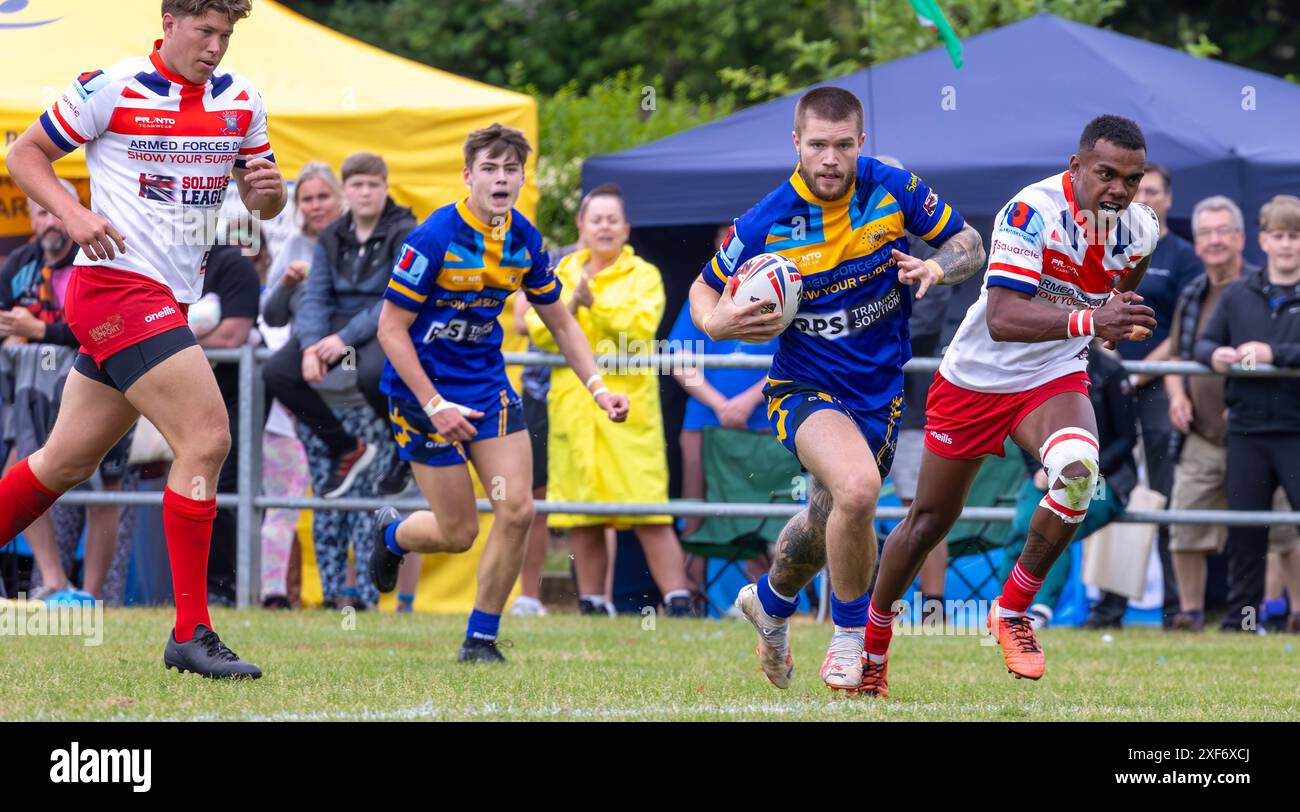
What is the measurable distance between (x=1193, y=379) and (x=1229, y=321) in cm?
54

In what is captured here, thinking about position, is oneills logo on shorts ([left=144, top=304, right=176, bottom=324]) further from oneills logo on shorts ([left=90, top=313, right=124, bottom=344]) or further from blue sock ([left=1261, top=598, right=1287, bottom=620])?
blue sock ([left=1261, top=598, right=1287, bottom=620])

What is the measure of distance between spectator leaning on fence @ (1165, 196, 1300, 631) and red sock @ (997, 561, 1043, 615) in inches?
159

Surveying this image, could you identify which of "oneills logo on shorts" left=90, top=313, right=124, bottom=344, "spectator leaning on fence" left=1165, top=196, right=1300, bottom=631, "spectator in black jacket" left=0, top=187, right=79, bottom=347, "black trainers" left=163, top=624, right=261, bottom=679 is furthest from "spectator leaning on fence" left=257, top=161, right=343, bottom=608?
"spectator leaning on fence" left=1165, top=196, right=1300, bottom=631

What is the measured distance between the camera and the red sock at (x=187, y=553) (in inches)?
253

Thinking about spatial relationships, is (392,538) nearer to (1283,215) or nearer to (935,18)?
(935,18)

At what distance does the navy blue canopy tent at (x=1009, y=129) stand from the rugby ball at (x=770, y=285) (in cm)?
475

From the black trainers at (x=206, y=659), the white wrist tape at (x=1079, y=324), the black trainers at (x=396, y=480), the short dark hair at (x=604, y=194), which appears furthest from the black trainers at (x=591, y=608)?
the white wrist tape at (x=1079, y=324)

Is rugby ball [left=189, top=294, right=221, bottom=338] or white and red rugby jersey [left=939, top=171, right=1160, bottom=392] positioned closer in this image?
white and red rugby jersey [left=939, top=171, right=1160, bottom=392]

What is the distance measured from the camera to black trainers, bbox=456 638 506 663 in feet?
25.1

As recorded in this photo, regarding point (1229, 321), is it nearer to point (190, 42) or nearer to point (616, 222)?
point (616, 222)

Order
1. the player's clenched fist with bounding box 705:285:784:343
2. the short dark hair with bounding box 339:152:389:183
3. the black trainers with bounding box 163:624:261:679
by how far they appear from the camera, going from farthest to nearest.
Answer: the short dark hair with bounding box 339:152:389:183, the black trainers with bounding box 163:624:261:679, the player's clenched fist with bounding box 705:285:784:343

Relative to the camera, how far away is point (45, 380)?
10.4 metres

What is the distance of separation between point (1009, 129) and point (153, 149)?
647cm
